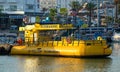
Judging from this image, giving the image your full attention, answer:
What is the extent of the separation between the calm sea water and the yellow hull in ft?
2.46

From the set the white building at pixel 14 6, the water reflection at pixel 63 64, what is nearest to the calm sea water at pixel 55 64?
the water reflection at pixel 63 64

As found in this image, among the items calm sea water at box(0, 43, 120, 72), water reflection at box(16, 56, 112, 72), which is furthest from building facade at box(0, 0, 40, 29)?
water reflection at box(16, 56, 112, 72)

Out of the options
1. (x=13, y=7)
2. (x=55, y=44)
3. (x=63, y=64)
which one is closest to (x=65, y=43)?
(x=55, y=44)

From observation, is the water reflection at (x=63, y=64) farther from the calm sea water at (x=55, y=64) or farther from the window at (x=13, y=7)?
the window at (x=13, y=7)

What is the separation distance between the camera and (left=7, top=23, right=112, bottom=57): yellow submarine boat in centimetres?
4953

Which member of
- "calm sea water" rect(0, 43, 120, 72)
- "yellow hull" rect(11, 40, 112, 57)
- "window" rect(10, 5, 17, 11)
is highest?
"window" rect(10, 5, 17, 11)

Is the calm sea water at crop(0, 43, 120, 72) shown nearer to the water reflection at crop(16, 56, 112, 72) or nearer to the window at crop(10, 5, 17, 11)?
the water reflection at crop(16, 56, 112, 72)

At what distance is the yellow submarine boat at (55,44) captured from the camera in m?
49.5

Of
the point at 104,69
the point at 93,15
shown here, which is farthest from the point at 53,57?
the point at 93,15

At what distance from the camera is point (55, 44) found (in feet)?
171

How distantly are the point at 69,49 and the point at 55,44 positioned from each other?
7.18 feet

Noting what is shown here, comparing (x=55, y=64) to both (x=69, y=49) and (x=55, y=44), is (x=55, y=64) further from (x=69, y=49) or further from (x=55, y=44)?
(x=55, y=44)

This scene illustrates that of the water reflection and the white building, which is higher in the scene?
the white building

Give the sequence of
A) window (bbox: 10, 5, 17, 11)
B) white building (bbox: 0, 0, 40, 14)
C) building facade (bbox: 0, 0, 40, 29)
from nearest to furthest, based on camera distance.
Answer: building facade (bbox: 0, 0, 40, 29)
white building (bbox: 0, 0, 40, 14)
window (bbox: 10, 5, 17, 11)
